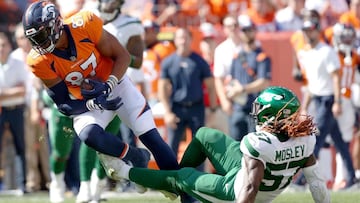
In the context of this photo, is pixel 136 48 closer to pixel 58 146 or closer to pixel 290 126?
pixel 58 146

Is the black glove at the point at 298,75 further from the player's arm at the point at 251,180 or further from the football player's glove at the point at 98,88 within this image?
the player's arm at the point at 251,180

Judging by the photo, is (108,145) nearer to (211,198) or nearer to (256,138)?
(211,198)

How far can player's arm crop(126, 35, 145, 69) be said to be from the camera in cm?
888

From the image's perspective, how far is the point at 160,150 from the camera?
296 inches

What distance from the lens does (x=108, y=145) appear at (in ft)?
23.9

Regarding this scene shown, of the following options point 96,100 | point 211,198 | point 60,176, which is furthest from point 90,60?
point 60,176

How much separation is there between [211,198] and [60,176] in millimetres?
3178

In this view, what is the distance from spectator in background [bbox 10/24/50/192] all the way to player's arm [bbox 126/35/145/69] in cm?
282

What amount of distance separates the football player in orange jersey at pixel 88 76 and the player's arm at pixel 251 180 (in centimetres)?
146

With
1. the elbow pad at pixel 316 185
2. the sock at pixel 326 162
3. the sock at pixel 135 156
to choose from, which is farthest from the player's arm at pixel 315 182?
the sock at pixel 326 162

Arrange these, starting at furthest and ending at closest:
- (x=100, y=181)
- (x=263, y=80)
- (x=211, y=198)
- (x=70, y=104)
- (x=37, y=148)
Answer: (x=37, y=148), (x=263, y=80), (x=100, y=181), (x=70, y=104), (x=211, y=198)

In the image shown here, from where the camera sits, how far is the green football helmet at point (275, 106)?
6.15m

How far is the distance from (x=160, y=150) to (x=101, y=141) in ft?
1.61

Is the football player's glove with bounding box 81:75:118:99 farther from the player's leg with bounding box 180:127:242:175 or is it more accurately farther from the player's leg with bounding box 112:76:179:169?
the player's leg with bounding box 180:127:242:175
